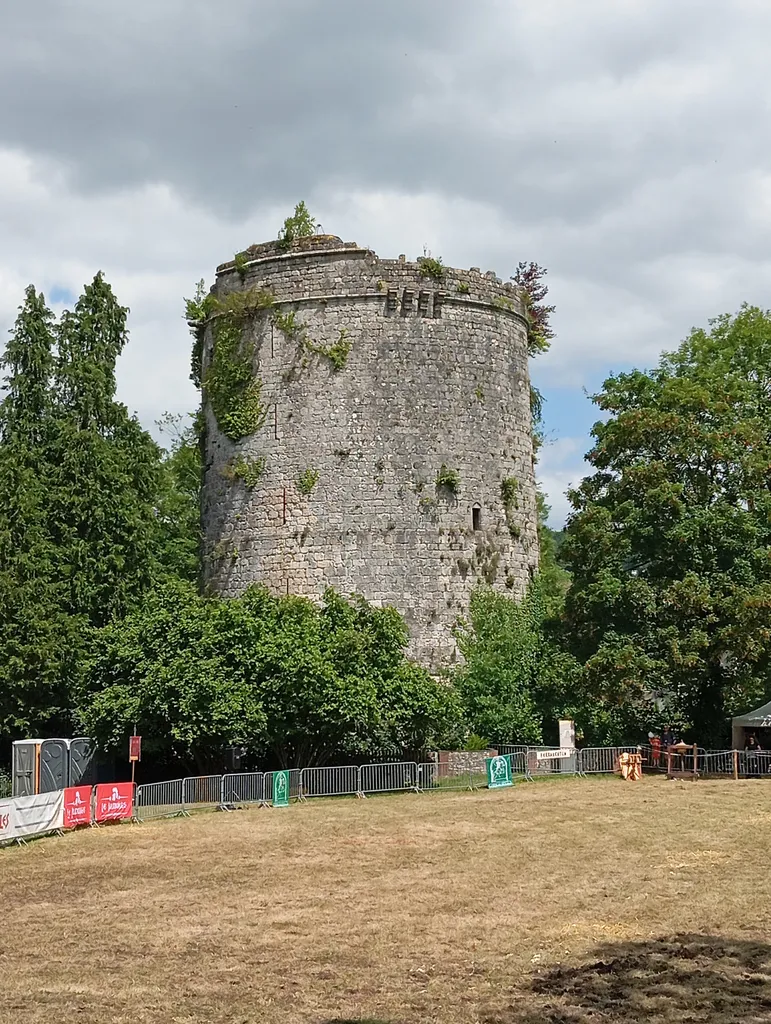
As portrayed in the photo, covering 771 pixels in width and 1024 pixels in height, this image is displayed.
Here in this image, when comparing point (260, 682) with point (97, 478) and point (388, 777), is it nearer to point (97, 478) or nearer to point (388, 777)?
point (388, 777)

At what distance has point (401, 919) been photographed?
13297 mm

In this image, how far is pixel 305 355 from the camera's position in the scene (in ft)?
110

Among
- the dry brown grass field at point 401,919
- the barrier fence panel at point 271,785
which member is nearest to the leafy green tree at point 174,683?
the barrier fence panel at point 271,785

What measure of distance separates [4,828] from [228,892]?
22.4 feet

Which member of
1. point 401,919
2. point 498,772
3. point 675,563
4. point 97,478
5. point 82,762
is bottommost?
point 401,919

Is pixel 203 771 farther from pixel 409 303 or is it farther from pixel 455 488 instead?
pixel 409 303

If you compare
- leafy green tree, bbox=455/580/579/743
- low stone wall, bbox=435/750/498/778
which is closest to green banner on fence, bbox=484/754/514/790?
low stone wall, bbox=435/750/498/778

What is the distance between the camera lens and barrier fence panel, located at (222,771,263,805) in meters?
25.4

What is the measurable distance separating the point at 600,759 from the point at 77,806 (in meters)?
13.1

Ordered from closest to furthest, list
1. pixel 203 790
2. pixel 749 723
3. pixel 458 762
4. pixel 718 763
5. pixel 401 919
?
1. pixel 401 919
2. pixel 203 790
3. pixel 749 723
4. pixel 718 763
5. pixel 458 762

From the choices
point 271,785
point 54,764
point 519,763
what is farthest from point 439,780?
point 54,764

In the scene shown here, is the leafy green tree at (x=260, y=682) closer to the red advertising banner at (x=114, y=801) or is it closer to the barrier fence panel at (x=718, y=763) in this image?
the red advertising banner at (x=114, y=801)

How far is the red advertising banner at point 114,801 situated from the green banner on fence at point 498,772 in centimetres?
831

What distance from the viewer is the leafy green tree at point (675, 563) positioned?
93.0 feet
